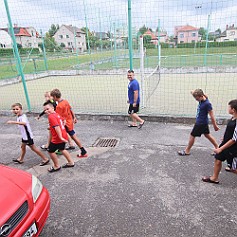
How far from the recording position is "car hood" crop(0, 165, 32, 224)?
1.87 m

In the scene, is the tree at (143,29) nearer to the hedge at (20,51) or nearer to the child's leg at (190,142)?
the child's leg at (190,142)

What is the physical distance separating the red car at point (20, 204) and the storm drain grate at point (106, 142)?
Result: 96.0 inches

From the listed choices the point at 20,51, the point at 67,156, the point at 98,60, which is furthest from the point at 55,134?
the point at 98,60

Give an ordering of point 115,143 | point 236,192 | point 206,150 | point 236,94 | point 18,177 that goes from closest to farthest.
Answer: point 18,177 → point 236,192 → point 206,150 → point 115,143 → point 236,94

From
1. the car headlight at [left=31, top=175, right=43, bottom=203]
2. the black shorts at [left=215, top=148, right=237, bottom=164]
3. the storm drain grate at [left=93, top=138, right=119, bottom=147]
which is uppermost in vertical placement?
the car headlight at [left=31, top=175, right=43, bottom=203]

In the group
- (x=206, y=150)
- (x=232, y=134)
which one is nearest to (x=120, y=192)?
(x=232, y=134)

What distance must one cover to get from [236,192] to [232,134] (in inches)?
34.7

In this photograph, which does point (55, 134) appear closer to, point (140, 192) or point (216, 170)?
point (140, 192)

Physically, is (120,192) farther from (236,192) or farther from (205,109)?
(205,109)

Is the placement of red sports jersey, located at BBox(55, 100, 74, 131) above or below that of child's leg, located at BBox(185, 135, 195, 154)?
above

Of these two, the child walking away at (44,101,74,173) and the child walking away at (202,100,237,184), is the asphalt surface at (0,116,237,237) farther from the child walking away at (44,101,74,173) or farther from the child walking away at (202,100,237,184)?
the child walking away at (202,100,237,184)

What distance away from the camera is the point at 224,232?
2373mm

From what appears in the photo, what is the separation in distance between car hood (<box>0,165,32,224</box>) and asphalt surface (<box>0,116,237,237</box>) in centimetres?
73

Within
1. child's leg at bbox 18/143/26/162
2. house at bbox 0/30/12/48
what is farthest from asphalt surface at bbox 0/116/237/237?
house at bbox 0/30/12/48
